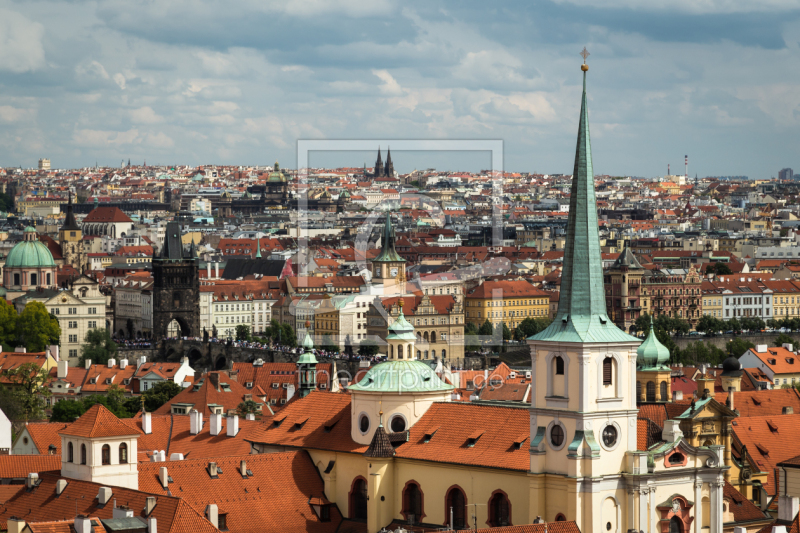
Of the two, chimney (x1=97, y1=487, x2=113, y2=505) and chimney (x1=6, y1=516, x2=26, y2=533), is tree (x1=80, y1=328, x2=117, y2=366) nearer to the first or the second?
chimney (x1=97, y1=487, x2=113, y2=505)

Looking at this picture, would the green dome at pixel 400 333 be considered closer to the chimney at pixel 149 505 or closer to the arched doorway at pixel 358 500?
the arched doorway at pixel 358 500

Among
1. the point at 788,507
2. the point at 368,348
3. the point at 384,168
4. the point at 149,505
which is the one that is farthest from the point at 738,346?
the point at 149,505

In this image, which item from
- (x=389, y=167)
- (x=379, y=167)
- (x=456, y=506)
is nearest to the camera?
(x=456, y=506)

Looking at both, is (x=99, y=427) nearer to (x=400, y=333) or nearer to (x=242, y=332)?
(x=400, y=333)

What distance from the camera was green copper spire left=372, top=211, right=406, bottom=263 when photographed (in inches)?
4783

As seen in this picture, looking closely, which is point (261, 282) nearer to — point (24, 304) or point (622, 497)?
point (24, 304)

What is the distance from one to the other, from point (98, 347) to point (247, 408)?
47.6 meters

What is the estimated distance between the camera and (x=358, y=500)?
5100cm

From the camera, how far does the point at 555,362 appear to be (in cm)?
4444

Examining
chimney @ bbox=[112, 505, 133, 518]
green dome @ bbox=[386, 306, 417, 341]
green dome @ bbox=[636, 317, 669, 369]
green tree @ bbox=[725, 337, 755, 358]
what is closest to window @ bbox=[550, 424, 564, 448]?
green dome @ bbox=[386, 306, 417, 341]

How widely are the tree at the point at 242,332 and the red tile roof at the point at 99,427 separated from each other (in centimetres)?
8722

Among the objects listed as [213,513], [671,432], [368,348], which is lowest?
[368,348]

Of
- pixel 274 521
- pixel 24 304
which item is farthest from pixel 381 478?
pixel 24 304

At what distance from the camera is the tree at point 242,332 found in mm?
137913
